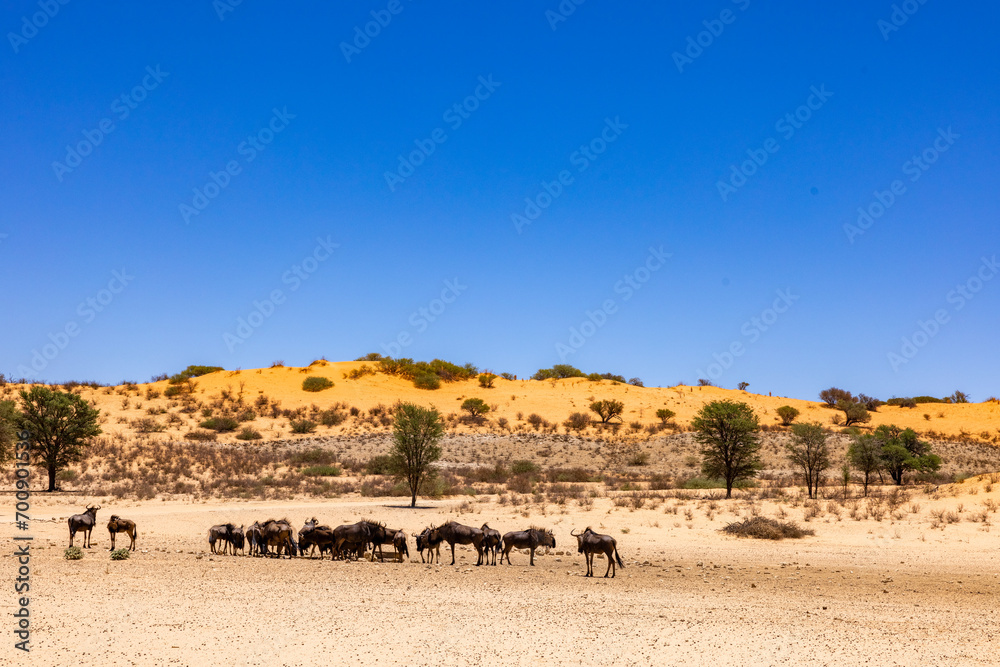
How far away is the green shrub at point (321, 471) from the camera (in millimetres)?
45969

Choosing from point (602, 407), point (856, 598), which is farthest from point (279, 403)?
point (856, 598)

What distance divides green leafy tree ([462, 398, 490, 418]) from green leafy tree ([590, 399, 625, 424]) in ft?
36.1

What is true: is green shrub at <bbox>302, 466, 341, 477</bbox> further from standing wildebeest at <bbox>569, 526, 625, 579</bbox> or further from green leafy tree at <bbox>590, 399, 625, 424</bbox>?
green leafy tree at <bbox>590, 399, 625, 424</bbox>

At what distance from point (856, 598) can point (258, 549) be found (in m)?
15.1

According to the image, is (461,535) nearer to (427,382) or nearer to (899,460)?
(899,460)

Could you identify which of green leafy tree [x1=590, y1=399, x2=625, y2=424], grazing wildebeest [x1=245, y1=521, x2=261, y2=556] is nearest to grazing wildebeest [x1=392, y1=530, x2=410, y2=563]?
grazing wildebeest [x1=245, y1=521, x2=261, y2=556]

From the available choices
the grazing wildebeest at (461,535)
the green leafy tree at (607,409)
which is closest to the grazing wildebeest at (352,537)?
the grazing wildebeest at (461,535)

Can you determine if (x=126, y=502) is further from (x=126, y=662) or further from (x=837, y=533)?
(x=837, y=533)

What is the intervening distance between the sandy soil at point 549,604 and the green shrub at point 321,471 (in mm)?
20921

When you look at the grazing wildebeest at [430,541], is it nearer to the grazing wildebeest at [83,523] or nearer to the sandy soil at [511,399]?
the grazing wildebeest at [83,523]

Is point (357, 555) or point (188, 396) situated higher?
point (188, 396)

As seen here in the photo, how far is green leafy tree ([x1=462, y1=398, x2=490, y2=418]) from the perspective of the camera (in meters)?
76.1

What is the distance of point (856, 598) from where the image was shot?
15102 mm

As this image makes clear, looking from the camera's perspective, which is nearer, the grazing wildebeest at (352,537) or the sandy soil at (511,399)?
the grazing wildebeest at (352,537)
